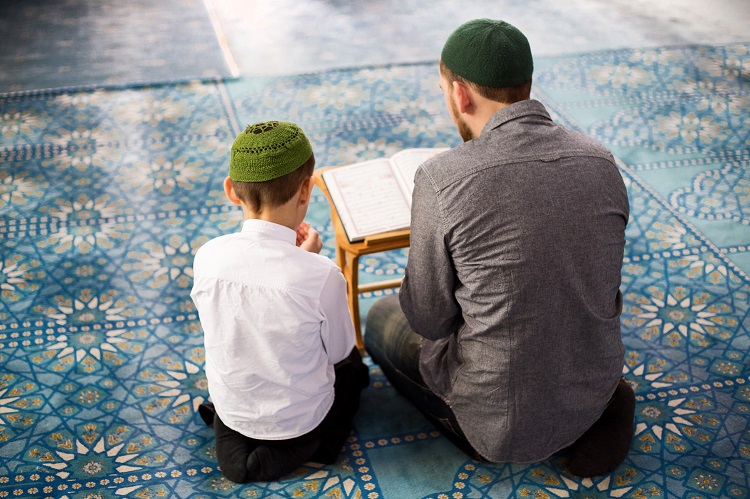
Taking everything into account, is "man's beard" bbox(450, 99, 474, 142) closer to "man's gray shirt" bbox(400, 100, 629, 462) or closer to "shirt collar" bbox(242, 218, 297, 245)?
"man's gray shirt" bbox(400, 100, 629, 462)

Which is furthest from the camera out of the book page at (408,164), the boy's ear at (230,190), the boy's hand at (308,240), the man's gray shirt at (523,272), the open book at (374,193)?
the book page at (408,164)

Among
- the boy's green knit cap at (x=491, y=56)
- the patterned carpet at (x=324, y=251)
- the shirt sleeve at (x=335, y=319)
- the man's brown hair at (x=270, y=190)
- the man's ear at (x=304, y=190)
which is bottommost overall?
the patterned carpet at (x=324, y=251)

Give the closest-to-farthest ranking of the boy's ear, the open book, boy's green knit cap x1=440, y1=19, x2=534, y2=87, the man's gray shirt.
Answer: the man's gray shirt, boy's green knit cap x1=440, y1=19, x2=534, y2=87, the boy's ear, the open book

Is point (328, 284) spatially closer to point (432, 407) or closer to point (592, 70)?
point (432, 407)

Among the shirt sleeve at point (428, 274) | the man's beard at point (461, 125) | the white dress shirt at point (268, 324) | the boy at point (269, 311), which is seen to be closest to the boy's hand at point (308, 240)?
the boy at point (269, 311)

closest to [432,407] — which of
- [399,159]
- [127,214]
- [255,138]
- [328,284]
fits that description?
[328,284]


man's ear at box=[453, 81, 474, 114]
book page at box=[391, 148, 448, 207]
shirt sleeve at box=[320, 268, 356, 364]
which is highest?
man's ear at box=[453, 81, 474, 114]

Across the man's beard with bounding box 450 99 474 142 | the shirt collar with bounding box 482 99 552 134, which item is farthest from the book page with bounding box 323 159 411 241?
the shirt collar with bounding box 482 99 552 134

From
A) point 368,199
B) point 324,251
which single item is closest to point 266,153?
point 368,199

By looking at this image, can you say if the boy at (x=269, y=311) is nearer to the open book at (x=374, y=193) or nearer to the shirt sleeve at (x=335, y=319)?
the shirt sleeve at (x=335, y=319)

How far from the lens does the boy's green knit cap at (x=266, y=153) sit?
5.11 feet

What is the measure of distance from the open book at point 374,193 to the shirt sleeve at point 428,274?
0.27 m

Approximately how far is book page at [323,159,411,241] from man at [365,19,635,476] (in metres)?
0.28

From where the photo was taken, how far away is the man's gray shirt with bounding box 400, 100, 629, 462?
142 centimetres
